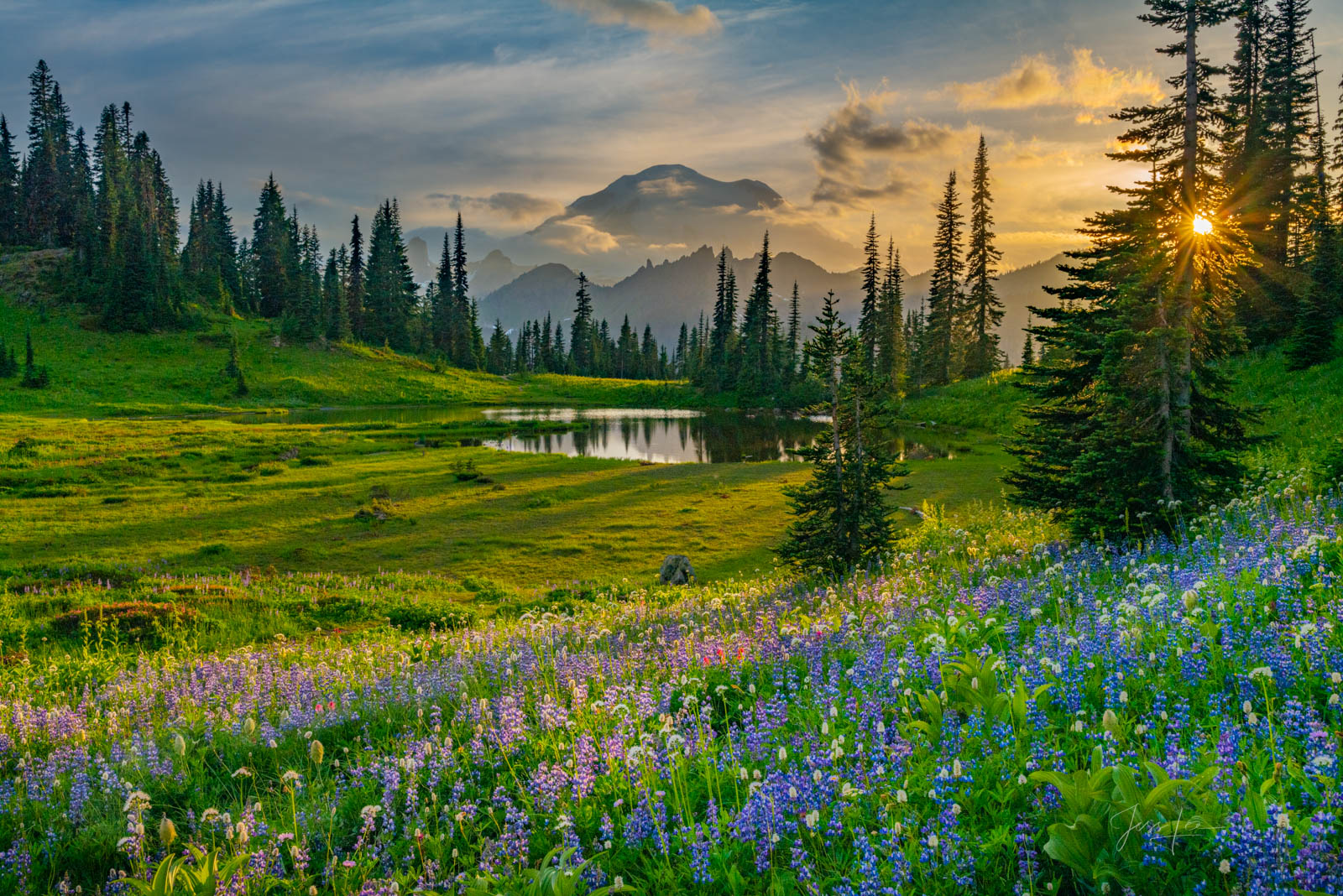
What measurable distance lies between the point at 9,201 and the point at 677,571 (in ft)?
548

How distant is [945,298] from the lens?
275 ft

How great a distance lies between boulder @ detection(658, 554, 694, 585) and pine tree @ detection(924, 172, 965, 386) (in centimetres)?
7004

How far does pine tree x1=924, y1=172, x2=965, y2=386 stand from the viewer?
79.9 meters

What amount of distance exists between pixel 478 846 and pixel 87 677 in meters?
8.46

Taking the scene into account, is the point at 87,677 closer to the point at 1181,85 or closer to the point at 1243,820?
the point at 1243,820

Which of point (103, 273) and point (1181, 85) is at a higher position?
point (103, 273)

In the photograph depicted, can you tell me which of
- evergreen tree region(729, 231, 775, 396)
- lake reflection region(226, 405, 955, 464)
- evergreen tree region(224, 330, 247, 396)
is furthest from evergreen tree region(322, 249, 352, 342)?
evergreen tree region(729, 231, 775, 396)

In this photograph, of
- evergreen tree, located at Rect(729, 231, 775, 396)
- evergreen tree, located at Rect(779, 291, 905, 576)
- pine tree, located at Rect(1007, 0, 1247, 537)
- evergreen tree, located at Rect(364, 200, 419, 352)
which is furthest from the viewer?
evergreen tree, located at Rect(364, 200, 419, 352)

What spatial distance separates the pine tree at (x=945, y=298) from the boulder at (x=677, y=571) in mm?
70044

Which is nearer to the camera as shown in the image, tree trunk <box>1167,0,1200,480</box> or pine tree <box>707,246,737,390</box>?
tree trunk <box>1167,0,1200,480</box>

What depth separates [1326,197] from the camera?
47031mm

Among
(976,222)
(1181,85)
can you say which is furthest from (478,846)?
Result: (976,222)

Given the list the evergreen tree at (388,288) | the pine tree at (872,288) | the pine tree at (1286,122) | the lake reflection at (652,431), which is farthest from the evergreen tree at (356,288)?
the pine tree at (1286,122)

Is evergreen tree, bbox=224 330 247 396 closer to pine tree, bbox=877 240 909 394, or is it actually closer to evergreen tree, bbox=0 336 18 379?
evergreen tree, bbox=0 336 18 379
